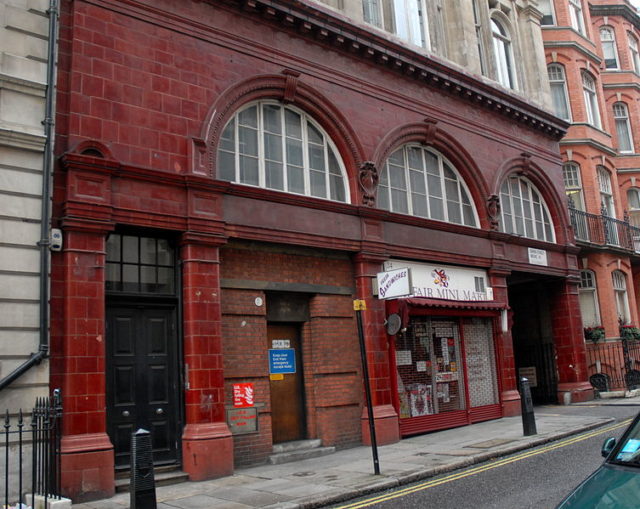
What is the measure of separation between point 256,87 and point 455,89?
697 centimetres

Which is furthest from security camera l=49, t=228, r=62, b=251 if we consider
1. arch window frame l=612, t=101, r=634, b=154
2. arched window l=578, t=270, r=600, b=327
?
arch window frame l=612, t=101, r=634, b=154

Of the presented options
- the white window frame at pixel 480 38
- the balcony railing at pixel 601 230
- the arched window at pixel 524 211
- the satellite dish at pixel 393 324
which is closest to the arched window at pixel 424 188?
the arched window at pixel 524 211

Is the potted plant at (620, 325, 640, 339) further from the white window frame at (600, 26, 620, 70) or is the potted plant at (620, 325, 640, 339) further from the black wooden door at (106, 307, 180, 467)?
the black wooden door at (106, 307, 180, 467)

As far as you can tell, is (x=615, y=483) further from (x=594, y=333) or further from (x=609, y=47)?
(x=609, y=47)

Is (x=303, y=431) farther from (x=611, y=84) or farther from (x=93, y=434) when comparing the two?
(x=611, y=84)

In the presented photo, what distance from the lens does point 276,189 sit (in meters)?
12.9

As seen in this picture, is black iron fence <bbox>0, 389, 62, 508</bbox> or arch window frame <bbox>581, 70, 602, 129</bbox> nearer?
black iron fence <bbox>0, 389, 62, 508</bbox>

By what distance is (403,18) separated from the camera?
17.1 metres

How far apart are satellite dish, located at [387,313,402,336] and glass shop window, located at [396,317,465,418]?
117cm

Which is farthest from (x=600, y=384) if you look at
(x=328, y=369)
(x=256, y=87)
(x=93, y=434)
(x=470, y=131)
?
(x=93, y=434)

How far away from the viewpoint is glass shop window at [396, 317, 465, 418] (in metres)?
14.5

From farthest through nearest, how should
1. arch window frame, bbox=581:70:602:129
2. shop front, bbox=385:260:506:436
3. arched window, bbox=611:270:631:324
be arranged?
arch window frame, bbox=581:70:602:129, arched window, bbox=611:270:631:324, shop front, bbox=385:260:506:436

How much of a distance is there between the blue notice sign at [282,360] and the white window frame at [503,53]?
487 inches

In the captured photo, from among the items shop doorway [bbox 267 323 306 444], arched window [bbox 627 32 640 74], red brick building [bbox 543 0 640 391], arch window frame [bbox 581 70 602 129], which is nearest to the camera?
shop doorway [bbox 267 323 306 444]
